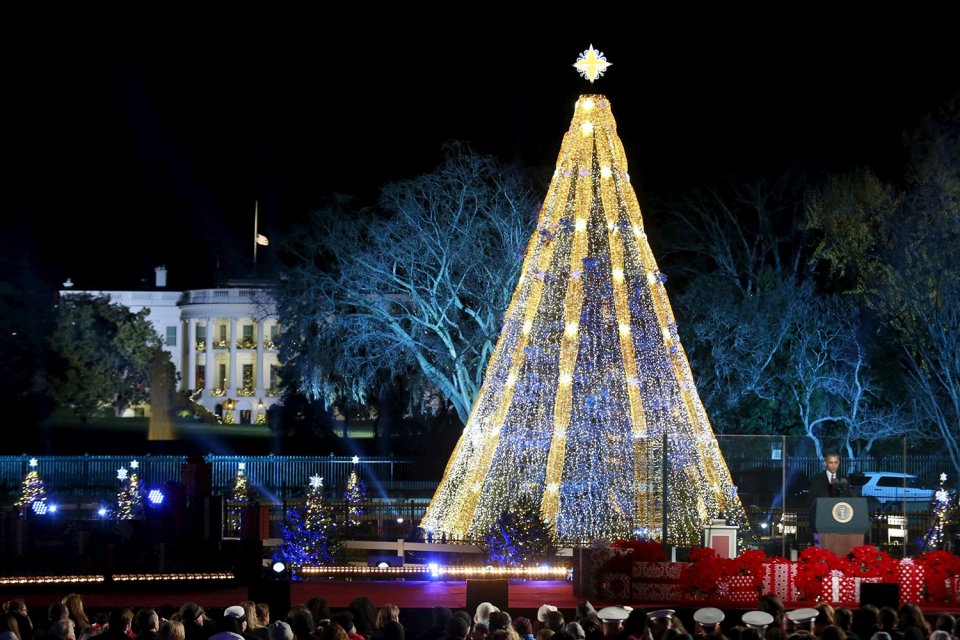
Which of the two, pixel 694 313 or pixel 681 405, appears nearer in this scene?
pixel 681 405

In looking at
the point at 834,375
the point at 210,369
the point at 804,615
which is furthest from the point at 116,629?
the point at 210,369

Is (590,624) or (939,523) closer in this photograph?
(590,624)

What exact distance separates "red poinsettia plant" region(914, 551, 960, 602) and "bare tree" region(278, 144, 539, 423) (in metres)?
21.5

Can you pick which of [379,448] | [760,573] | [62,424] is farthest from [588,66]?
[62,424]

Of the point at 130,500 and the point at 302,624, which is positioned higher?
the point at 130,500

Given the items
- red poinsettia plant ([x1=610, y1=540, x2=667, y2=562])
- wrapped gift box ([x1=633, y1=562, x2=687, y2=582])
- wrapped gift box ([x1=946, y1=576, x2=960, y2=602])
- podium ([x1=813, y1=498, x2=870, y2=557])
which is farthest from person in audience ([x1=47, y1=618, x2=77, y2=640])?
wrapped gift box ([x1=946, y1=576, x2=960, y2=602])

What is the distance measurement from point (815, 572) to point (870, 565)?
26.9 inches

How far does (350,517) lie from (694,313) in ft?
60.6

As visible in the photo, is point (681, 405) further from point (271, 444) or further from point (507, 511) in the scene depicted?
point (271, 444)

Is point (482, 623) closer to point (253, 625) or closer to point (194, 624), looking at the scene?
point (253, 625)

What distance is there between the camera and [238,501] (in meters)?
29.0

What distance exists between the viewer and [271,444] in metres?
59.3

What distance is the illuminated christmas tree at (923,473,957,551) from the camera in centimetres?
2303

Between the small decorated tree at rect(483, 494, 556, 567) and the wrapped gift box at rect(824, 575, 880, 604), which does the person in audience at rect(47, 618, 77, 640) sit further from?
the small decorated tree at rect(483, 494, 556, 567)
